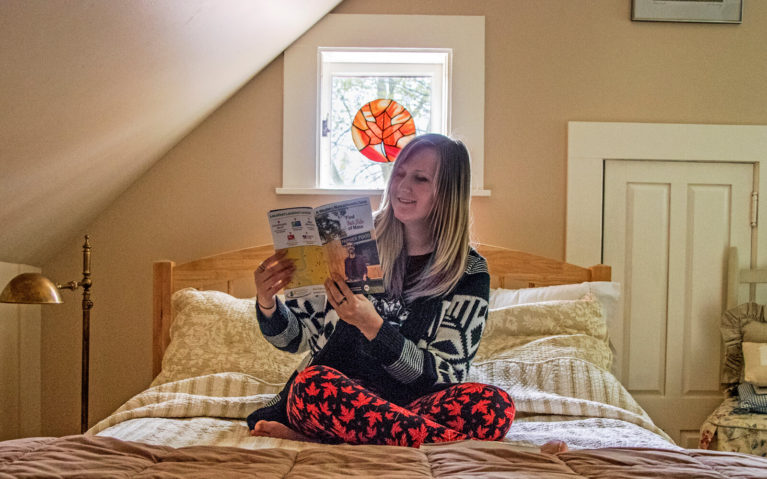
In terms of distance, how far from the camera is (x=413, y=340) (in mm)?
1703

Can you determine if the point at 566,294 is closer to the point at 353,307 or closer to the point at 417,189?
the point at 417,189

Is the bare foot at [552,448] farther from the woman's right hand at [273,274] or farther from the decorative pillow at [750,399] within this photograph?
the decorative pillow at [750,399]

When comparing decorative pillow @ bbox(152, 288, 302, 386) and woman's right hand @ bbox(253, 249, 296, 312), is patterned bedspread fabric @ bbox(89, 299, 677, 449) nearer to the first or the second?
decorative pillow @ bbox(152, 288, 302, 386)

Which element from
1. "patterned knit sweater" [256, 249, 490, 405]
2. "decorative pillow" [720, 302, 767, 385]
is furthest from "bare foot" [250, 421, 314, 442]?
"decorative pillow" [720, 302, 767, 385]

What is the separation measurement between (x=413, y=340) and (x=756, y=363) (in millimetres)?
1427

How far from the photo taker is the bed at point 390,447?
1223mm

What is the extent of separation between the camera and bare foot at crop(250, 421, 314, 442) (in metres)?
1.65

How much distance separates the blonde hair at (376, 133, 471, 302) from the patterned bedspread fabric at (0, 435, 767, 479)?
491 mm

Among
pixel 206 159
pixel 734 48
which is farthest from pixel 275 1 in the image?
pixel 734 48

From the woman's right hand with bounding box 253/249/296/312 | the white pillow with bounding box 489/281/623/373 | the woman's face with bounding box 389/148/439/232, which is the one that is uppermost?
the woman's face with bounding box 389/148/439/232

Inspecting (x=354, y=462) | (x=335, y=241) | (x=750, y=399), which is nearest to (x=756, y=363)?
(x=750, y=399)

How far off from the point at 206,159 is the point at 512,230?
116cm

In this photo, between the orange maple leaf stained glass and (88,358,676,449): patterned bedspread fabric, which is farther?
the orange maple leaf stained glass

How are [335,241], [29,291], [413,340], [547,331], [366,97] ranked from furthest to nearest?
[366,97]
[547,331]
[29,291]
[413,340]
[335,241]
